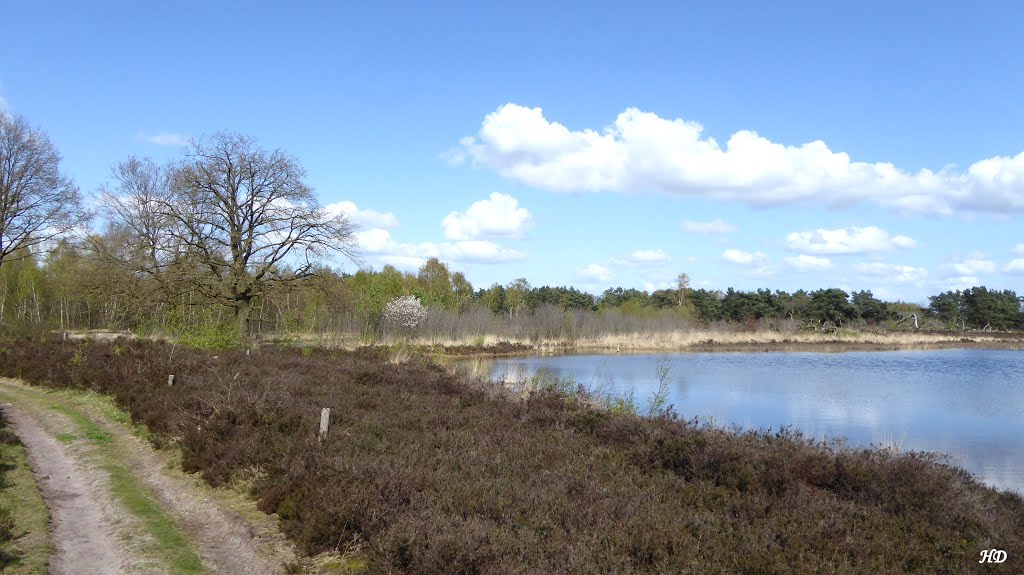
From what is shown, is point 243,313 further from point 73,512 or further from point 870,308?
point 870,308

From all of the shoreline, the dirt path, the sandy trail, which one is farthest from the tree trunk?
the sandy trail

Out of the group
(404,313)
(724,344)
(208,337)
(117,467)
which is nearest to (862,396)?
(117,467)

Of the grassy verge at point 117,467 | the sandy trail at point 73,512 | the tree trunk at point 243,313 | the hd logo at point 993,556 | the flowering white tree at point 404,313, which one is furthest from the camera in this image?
the flowering white tree at point 404,313

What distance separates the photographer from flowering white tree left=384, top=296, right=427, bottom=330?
1713 inches

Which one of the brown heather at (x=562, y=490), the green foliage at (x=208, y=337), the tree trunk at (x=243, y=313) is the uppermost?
the tree trunk at (x=243, y=313)

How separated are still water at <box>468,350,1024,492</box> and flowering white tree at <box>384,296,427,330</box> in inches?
323

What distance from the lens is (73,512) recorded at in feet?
25.4

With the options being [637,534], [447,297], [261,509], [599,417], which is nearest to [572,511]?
[637,534]

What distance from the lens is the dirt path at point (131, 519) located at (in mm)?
6383

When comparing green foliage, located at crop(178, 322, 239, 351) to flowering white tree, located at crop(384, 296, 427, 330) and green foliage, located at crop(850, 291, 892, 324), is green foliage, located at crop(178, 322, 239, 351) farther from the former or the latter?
green foliage, located at crop(850, 291, 892, 324)

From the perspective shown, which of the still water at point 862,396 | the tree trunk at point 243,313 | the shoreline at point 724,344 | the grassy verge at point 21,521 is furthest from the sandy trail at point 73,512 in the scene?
the shoreline at point 724,344

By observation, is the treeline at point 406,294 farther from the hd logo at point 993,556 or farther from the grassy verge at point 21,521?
the hd logo at point 993,556

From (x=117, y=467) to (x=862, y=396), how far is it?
21469 millimetres

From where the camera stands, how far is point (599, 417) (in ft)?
38.9
